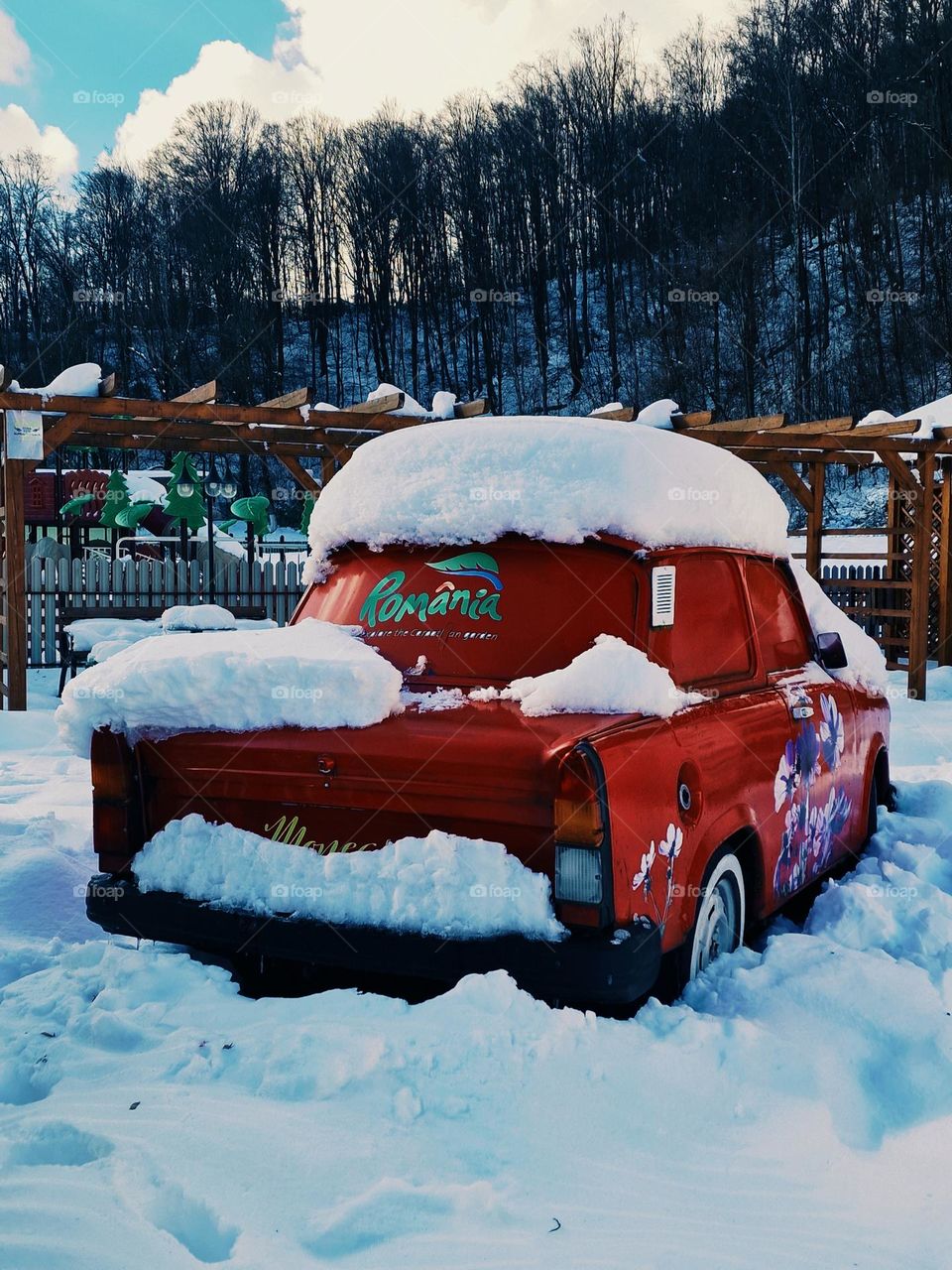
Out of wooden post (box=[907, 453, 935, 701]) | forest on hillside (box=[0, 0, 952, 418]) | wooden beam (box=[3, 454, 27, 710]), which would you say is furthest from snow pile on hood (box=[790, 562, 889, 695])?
forest on hillside (box=[0, 0, 952, 418])

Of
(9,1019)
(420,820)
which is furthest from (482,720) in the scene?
(9,1019)

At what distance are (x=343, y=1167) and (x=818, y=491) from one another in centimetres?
1357

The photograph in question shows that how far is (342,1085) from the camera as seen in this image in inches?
104

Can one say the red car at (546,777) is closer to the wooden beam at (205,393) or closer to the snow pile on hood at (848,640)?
the snow pile on hood at (848,640)

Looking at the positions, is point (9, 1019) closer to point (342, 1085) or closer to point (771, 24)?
point (342, 1085)

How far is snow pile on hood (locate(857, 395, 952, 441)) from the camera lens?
1333cm

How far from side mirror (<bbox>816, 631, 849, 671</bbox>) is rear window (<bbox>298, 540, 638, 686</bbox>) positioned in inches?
63.1

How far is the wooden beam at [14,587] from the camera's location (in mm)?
11117

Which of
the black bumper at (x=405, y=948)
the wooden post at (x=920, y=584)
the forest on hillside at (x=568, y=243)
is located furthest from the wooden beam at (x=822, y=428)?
the forest on hillside at (x=568, y=243)

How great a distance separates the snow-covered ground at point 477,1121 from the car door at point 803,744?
0.61m

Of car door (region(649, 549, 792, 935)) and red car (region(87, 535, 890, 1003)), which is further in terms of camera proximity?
car door (region(649, 549, 792, 935))

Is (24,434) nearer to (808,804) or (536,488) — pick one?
(536,488)

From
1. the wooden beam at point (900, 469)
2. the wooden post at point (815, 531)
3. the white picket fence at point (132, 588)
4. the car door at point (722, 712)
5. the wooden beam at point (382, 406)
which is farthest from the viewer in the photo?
the white picket fence at point (132, 588)

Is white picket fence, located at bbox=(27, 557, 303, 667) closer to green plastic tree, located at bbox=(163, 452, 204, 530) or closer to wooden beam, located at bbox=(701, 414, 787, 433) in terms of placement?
green plastic tree, located at bbox=(163, 452, 204, 530)
